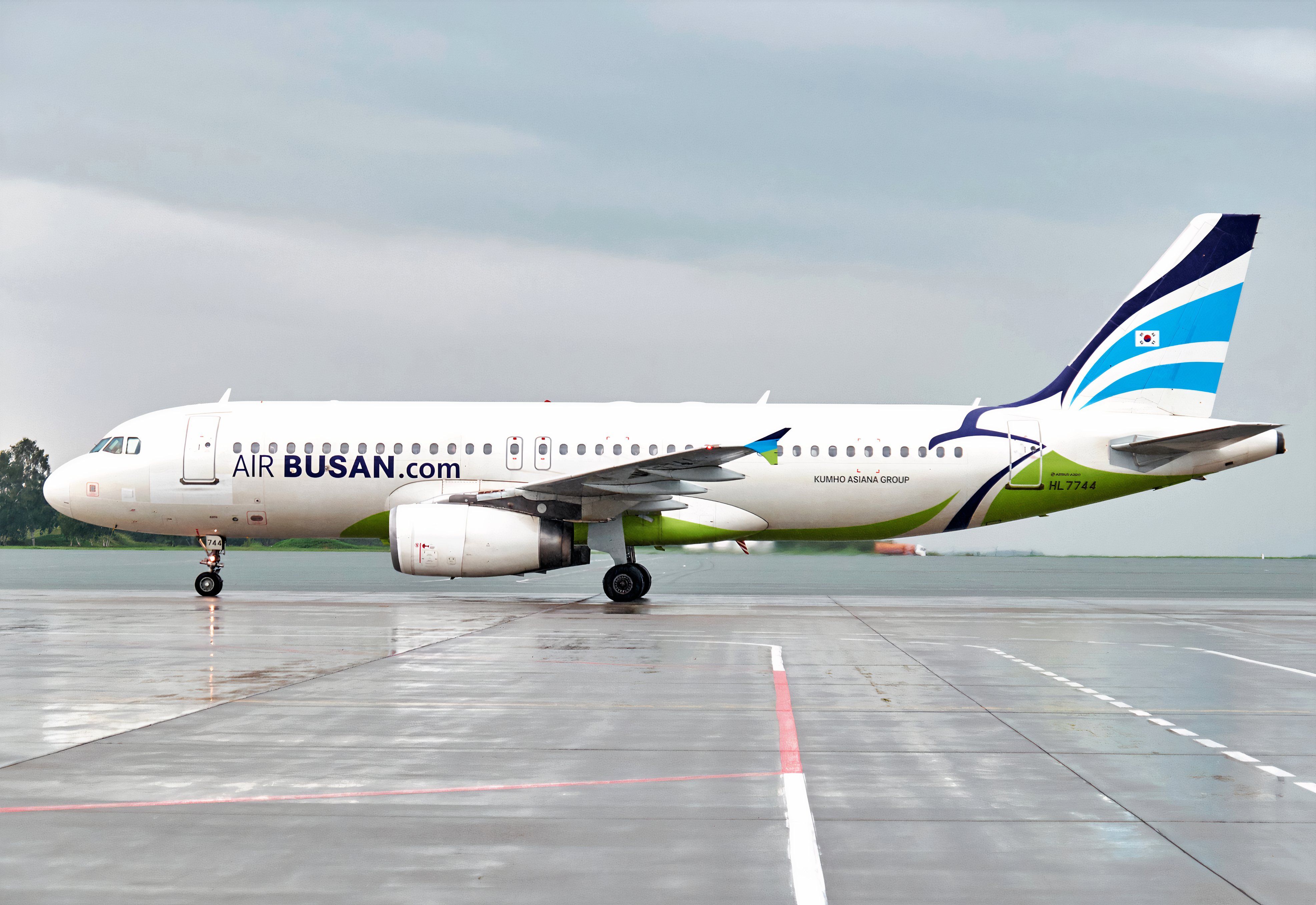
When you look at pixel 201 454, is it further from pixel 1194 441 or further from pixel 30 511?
pixel 30 511

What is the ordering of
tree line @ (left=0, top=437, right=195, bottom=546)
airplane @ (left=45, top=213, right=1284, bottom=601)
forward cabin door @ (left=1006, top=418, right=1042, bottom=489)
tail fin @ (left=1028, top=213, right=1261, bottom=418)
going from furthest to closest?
tree line @ (left=0, top=437, right=195, bottom=546)
tail fin @ (left=1028, top=213, right=1261, bottom=418)
forward cabin door @ (left=1006, top=418, right=1042, bottom=489)
airplane @ (left=45, top=213, right=1284, bottom=601)

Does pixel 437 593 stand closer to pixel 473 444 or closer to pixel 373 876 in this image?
pixel 473 444

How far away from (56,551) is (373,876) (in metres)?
64.5

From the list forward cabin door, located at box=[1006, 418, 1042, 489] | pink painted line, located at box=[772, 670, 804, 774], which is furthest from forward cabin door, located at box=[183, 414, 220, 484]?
forward cabin door, located at box=[1006, 418, 1042, 489]

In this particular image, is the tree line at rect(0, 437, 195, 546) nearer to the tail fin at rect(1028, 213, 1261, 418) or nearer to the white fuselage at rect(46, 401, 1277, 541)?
the white fuselage at rect(46, 401, 1277, 541)

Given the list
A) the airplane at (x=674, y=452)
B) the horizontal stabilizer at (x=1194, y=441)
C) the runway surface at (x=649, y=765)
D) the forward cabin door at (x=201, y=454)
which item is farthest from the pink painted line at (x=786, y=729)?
the forward cabin door at (x=201, y=454)

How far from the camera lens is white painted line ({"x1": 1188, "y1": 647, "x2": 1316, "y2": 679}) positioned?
40.9 ft

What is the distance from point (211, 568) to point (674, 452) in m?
9.93

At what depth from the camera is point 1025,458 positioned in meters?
24.0

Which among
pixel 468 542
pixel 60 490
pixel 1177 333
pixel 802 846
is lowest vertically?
pixel 802 846

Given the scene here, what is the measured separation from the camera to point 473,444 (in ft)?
77.5

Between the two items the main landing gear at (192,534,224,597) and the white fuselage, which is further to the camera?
the white fuselage

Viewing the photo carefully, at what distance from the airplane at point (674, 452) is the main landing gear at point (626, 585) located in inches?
1.4

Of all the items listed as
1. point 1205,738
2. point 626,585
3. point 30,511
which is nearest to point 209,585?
point 626,585
